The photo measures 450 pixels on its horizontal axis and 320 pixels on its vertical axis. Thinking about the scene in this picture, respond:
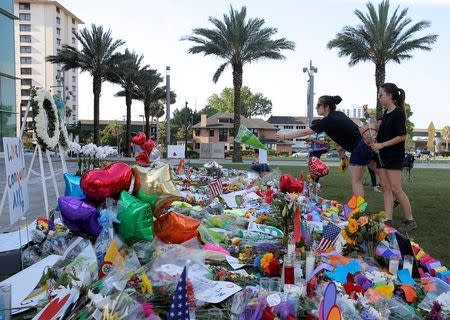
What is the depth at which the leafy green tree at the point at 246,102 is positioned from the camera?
89188mm

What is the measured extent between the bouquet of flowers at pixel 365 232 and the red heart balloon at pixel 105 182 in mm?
1673

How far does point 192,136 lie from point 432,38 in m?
59.2

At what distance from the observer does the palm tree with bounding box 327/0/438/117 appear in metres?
23.4

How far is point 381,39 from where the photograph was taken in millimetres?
23469

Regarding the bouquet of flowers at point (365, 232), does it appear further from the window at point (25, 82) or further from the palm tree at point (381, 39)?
the window at point (25, 82)

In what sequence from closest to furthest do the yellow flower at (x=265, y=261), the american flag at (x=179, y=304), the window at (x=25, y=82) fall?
the american flag at (x=179, y=304)
the yellow flower at (x=265, y=261)
the window at (x=25, y=82)

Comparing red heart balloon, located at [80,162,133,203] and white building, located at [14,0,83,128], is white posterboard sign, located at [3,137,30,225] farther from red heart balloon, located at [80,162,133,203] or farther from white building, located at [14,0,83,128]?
white building, located at [14,0,83,128]

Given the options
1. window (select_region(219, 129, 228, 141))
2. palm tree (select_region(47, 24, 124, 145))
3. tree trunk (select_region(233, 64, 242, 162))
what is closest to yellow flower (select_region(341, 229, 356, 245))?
tree trunk (select_region(233, 64, 242, 162))

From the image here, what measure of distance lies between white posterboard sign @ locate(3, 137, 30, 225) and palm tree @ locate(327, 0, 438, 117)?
72.8 feet

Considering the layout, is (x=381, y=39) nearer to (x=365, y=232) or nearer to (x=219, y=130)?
(x=365, y=232)

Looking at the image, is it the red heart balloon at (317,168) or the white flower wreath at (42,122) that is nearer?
the white flower wreath at (42,122)

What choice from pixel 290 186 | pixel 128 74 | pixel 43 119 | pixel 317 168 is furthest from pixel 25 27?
pixel 290 186

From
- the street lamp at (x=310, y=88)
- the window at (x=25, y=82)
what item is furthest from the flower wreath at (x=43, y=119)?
the window at (x=25, y=82)

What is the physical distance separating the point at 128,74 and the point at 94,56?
2.95 metres
